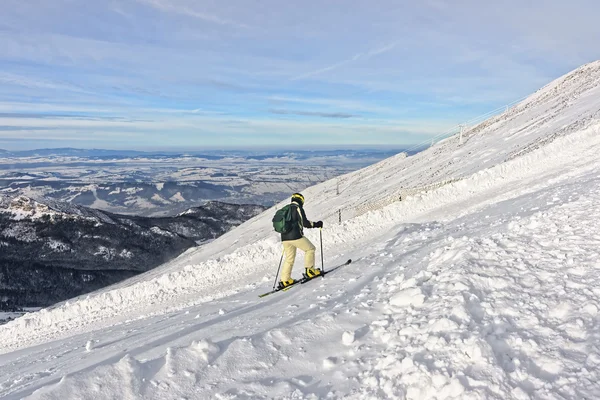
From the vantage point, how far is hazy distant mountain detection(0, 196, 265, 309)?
116m

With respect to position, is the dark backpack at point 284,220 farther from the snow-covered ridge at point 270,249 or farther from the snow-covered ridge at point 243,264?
the snow-covered ridge at point 243,264

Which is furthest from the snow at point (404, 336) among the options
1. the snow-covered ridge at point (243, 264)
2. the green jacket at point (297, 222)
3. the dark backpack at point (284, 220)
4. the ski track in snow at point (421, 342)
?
the snow-covered ridge at point (243, 264)

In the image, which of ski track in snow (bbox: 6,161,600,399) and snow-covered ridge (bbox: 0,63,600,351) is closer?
ski track in snow (bbox: 6,161,600,399)

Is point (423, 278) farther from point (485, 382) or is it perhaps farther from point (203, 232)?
point (203, 232)

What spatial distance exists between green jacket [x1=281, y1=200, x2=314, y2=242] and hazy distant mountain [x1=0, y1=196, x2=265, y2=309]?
12336 centimetres

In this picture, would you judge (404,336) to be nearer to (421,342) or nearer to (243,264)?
(421,342)

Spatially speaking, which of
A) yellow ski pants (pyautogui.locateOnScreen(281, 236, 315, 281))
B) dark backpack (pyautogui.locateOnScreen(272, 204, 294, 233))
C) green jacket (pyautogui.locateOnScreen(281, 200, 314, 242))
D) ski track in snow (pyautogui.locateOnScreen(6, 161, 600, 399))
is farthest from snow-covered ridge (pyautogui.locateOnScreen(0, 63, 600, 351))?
ski track in snow (pyautogui.locateOnScreen(6, 161, 600, 399))

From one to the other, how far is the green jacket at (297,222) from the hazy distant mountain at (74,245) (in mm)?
123361

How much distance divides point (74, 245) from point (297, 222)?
15803 cm

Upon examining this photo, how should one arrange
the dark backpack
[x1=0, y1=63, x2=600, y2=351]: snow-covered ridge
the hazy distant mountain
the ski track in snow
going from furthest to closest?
the hazy distant mountain < [x1=0, y1=63, x2=600, y2=351]: snow-covered ridge < the dark backpack < the ski track in snow

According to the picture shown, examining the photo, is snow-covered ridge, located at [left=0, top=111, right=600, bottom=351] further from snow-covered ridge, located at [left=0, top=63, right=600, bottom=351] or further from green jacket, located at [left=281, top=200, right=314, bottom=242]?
green jacket, located at [left=281, top=200, right=314, bottom=242]

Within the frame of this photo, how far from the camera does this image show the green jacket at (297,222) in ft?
35.7

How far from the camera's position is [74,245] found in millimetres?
144625

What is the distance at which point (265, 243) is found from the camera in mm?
20547
